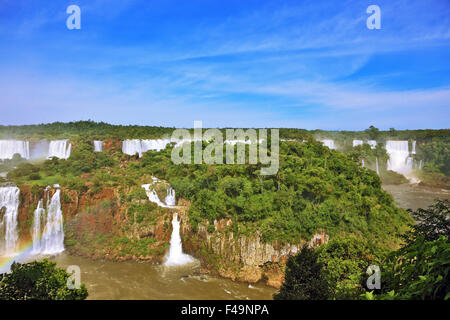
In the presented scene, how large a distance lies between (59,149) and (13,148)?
5032 mm

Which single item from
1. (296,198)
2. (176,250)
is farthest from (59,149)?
(296,198)

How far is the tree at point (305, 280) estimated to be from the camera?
32.8ft

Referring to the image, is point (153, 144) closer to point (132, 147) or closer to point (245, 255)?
point (132, 147)

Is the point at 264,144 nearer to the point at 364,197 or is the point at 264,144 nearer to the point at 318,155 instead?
the point at 318,155

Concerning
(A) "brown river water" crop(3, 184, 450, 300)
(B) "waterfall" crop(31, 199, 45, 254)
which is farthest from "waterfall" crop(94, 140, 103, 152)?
(A) "brown river water" crop(3, 184, 450, 300)

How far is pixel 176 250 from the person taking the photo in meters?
21.2

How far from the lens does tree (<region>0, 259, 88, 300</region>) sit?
31.1ft

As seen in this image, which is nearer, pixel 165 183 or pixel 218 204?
pixel 218 204

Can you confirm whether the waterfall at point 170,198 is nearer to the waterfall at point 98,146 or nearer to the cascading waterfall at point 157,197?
the cascading waterfall at point 157,197

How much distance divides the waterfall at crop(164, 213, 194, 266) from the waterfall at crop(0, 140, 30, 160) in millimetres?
26404

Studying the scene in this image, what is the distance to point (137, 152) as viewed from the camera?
4078cm
